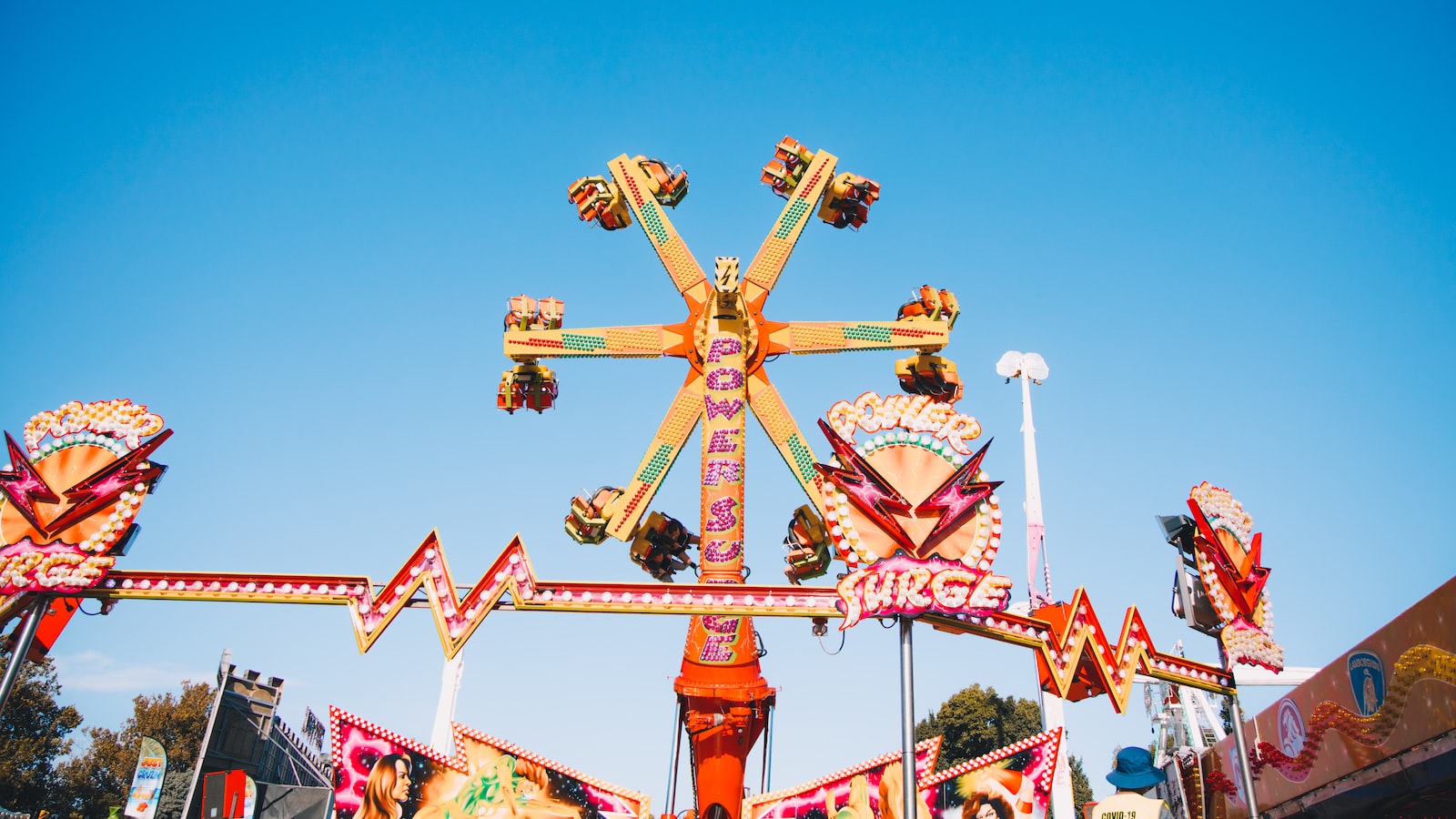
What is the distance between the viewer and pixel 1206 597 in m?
13.6

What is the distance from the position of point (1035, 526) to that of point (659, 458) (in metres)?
11.3

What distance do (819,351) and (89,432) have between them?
11.0 metres

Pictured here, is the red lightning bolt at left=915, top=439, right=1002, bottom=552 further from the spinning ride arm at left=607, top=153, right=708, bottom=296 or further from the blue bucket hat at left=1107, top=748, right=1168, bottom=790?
the spinning ride arm at left=607, top=153, right=708, bottom=296

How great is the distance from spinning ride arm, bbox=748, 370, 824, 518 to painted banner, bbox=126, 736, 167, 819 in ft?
41.6

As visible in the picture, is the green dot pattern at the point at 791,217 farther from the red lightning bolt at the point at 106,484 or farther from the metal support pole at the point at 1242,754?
the red lightning bolt at the point at 106,484

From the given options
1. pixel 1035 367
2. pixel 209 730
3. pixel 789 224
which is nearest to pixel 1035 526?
pixel 1035 367

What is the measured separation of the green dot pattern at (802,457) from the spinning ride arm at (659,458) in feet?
5.19

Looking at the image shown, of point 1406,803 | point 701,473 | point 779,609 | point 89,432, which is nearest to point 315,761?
point 89,432

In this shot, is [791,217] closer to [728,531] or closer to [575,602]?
[728,531]

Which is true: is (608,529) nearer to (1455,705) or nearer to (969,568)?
(969,568)

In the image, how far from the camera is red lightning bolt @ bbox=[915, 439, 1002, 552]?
12.1m

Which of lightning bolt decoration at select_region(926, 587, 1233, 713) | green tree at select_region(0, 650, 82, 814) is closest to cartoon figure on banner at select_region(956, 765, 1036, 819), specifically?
lightning bolt decoration at select_region(926, 587, 1233, 713)

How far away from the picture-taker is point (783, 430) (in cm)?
1647

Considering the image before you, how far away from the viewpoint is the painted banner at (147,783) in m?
18.6
